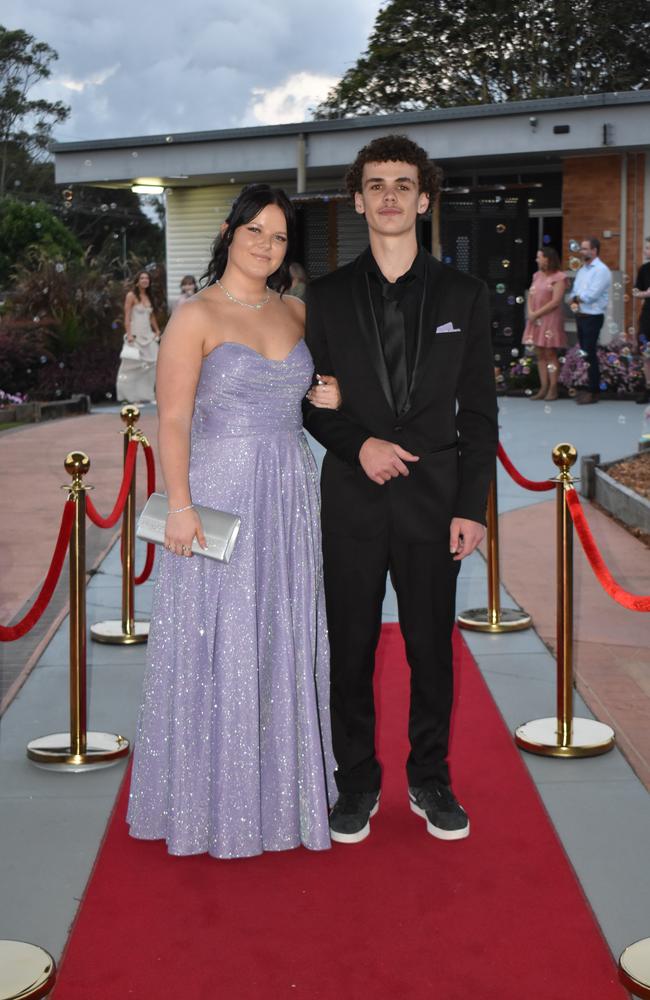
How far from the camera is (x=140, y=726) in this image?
12.8 ft

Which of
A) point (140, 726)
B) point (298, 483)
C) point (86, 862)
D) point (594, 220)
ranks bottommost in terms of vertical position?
point (86, 862)

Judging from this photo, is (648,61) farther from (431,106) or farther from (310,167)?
(310,167)

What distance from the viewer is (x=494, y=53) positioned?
42688 millimetres

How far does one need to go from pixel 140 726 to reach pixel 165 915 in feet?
2.17

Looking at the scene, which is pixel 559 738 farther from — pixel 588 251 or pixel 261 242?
pixel 588 251

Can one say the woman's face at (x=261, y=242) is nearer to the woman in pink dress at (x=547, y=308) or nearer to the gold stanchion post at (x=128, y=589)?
the gold stanchion post at (x=128, y=589)

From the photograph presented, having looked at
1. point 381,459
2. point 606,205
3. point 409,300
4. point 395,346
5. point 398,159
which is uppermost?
point 606,205

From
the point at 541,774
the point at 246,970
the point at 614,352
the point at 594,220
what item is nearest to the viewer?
the point at 246,970

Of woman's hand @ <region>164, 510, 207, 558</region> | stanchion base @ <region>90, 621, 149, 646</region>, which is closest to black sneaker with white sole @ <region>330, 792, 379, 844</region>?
woman's hand @ <region>164, 510, 207, 558</region>

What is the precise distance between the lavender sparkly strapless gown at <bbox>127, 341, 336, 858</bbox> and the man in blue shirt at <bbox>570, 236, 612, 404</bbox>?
1282 cm

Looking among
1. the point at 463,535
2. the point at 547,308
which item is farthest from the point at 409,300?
the point at 547,308

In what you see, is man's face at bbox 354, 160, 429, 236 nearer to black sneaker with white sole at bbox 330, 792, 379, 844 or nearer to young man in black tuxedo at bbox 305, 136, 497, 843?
young man in black tuxedo at bbox 305, 136, 497, 843

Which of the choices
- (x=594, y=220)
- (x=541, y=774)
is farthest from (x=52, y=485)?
(x=594, y=220)

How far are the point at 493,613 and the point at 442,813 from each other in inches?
108
